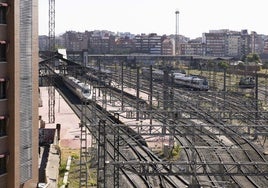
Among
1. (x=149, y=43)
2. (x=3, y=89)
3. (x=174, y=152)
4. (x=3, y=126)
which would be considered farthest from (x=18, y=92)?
(x=149, y=43)

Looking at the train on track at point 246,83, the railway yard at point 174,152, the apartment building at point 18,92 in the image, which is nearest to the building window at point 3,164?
the apartment building at point 18,92

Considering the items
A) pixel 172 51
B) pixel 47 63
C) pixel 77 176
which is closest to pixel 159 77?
pixel 47 63

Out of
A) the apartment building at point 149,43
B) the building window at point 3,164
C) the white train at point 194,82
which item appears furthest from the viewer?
the apartment building at point 149,43

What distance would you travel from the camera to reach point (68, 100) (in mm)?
35969

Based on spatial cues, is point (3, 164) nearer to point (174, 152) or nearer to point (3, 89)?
point (3, 89)

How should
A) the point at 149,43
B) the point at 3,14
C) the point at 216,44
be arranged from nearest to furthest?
1. the point at 3,14
2. the point at 149,43
3. the point at 216,44

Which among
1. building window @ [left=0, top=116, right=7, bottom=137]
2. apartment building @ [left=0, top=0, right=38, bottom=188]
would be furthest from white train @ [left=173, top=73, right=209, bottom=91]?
building window @ [left=0, top=116, right=7, bottom=137]

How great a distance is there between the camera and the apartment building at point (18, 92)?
11305 mm

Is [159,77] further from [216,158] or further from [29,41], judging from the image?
[29,41]

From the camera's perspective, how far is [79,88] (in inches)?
1390

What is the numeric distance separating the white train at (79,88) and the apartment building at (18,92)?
16.0 meters

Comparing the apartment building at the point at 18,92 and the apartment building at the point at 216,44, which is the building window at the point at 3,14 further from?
the apartment building at the point at 216,44

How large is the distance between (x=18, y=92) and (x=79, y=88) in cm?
2363

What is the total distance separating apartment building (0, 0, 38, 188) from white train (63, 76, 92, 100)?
52.4 feet
